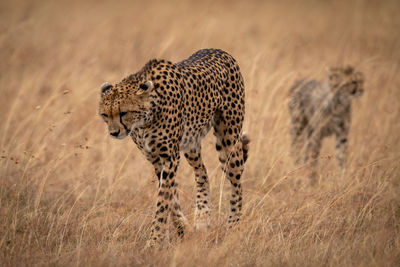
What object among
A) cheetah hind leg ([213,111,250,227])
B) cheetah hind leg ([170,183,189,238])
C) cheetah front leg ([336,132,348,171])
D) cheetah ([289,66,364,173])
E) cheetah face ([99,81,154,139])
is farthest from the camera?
cheetah ([289,66,364,173])

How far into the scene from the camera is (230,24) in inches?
498

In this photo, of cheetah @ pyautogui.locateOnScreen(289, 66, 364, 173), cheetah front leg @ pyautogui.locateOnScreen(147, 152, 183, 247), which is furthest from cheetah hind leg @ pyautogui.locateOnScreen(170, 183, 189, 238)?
cheetah @ pyautogui.locateOnScreen(289, 66, 364, 173)

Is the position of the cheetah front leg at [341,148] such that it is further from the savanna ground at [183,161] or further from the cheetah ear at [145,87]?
the cheetah ear at [145,87]

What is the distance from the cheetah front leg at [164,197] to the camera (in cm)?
373

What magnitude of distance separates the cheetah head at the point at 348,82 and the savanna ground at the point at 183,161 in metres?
0.35

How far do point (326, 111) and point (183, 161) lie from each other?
2138 millimetres

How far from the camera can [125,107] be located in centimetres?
347

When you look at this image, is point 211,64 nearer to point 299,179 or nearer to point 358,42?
point 299,179

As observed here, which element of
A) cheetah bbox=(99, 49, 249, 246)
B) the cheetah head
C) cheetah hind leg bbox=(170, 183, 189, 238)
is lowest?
cheetah hind leg bbox=(170, 183, 189, 238)

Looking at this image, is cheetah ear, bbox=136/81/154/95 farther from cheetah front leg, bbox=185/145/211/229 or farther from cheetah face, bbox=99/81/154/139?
cheetah front leg, bbox=185/145/211/229

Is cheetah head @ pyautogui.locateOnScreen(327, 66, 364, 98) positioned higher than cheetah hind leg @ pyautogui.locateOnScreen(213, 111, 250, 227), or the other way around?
cheetah head @ pyautogui.locateOnScreen(327, 66, 364, 98)

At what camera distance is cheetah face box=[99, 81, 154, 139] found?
3451mm

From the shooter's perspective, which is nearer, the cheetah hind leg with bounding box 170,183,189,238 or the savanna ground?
the savanna ground

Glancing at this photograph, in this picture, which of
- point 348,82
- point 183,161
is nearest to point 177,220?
point 183,161
